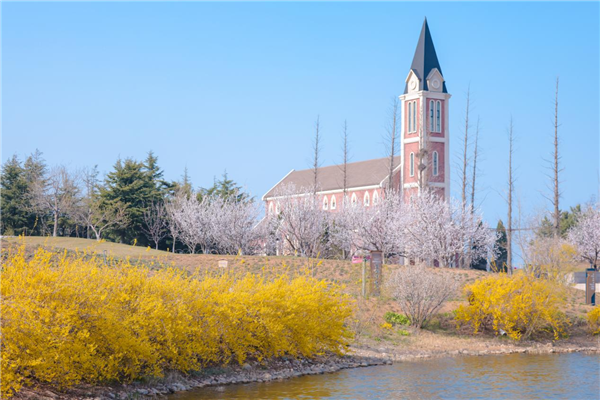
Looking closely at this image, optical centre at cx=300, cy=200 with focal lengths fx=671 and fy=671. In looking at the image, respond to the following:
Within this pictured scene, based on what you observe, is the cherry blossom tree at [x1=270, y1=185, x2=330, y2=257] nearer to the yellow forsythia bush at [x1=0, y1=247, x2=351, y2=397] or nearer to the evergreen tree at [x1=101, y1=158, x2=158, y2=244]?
the evergreen tree at [x1=101, y1=158, x2=158, y2=244]

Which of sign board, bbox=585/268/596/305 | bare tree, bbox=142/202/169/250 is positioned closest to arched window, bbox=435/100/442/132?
bare tree, bbox=142/202/169/250

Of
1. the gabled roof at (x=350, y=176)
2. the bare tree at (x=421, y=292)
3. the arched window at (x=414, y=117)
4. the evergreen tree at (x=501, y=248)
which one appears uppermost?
the arched window at (x=414, y=117)

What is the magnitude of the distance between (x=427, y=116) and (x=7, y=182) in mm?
34305

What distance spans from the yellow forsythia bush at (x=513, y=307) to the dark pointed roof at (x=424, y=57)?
3737 cm

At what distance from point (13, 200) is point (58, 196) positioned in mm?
3380

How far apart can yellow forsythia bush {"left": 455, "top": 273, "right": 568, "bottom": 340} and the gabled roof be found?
134 ft

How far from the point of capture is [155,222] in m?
52.4

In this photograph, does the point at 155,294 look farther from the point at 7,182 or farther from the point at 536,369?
the point at 7,182

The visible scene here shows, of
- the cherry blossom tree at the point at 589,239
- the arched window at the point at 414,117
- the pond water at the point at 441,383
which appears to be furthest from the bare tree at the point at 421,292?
the arched window at the point at 414,117

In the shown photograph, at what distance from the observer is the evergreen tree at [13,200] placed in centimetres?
4838

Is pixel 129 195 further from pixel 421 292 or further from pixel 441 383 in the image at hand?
pixel 441 383

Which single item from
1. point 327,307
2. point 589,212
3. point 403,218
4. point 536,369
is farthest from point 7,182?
point 589,212

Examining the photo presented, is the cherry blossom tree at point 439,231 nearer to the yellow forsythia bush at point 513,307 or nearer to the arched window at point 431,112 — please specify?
the arched window at point 431,112

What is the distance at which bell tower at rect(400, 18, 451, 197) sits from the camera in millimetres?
57500
